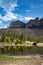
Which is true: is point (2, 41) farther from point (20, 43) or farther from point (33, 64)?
point (33, 64)

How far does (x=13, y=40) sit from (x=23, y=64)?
12723 centimetres

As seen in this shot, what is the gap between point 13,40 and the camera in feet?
543

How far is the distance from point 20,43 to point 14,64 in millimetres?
127607

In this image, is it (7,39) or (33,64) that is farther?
(7,39)

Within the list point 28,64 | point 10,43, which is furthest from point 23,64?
point 10,43

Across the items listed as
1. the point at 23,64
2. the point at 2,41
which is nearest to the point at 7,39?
the point at 2,41

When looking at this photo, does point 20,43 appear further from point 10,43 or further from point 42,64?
point 42,64

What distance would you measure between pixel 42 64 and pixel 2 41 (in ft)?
416

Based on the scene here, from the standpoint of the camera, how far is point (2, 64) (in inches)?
1483

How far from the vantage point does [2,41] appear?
6422 inches

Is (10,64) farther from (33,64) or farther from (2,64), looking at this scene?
(33,64)

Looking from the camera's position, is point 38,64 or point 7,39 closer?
point 38,64

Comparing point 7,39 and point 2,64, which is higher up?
point 7,39

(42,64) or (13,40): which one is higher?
(13,40)
